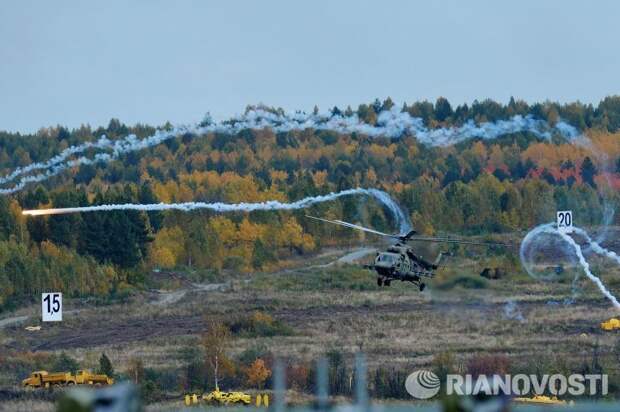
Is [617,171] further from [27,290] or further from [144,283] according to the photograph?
[27,290]

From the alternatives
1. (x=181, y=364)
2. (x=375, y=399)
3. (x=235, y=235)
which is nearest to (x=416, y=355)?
(x=181, y=364)

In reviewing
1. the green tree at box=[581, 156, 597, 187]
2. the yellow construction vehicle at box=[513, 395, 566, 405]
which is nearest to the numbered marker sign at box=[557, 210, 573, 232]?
the yellow construction vehicle at box=[513, 395, 566, 405]

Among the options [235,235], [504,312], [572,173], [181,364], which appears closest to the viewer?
→ [181,364]

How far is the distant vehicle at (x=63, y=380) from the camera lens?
115m

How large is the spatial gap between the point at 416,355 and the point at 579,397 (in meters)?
26.2

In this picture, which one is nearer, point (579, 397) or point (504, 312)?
point (579, 397)

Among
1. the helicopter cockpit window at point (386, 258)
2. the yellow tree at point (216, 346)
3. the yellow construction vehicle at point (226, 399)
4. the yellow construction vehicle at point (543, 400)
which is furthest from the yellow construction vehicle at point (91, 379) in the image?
the helicopter cockpit window at point (386, 258)

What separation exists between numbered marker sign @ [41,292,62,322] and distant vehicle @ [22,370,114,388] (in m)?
3.69

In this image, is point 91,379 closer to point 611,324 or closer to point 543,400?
point 543,400

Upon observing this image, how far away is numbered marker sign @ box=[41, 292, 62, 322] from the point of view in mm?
115125

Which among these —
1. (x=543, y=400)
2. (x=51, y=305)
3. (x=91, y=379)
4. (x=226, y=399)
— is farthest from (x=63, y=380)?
(x=543, y=400)

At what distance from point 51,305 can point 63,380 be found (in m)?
12.8

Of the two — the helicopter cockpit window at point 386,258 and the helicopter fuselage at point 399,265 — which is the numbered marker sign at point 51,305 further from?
the helicopter cockpit window at point 386,258

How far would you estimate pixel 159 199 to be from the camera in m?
191
